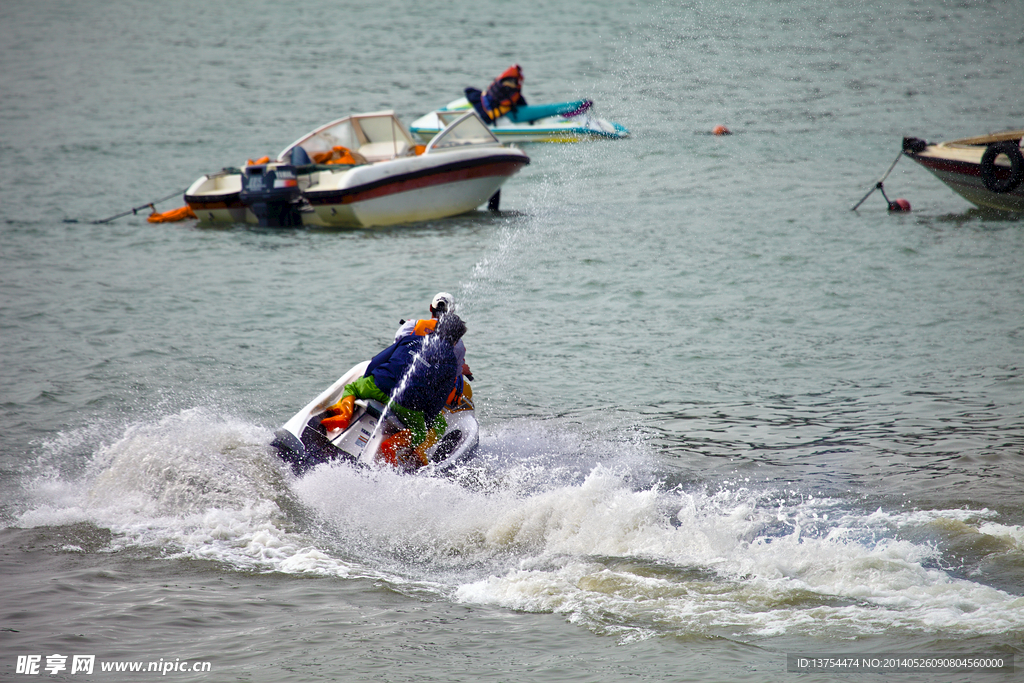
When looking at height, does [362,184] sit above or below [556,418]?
above

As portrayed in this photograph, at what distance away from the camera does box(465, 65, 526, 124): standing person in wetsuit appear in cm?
2538

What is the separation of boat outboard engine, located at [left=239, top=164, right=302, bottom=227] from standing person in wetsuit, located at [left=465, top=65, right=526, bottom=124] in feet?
26.7

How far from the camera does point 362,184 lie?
18.2 metres

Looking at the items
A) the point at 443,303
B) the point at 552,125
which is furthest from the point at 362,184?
the point at 443,303

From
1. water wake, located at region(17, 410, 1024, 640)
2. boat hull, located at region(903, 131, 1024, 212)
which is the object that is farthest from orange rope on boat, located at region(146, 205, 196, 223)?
boat hull, located at region(903, 131, 1024, 212)

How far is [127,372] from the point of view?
11.4m

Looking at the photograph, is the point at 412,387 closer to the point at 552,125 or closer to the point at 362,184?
the point at 362,184

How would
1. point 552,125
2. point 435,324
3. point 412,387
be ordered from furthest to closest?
point 552,125 → point 435,324 → point 412,387

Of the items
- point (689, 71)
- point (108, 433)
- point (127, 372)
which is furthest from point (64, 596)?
point (689, 71)

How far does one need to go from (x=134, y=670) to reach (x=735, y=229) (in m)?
15.1

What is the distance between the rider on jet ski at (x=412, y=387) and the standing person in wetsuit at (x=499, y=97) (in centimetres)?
1837

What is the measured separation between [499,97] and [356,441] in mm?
18918

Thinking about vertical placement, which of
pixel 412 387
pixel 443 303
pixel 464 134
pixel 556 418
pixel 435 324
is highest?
pixel 464 134

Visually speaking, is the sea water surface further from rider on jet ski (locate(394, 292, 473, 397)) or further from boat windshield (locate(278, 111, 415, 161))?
boat windshield (locate(278, 111, 415, 161))
